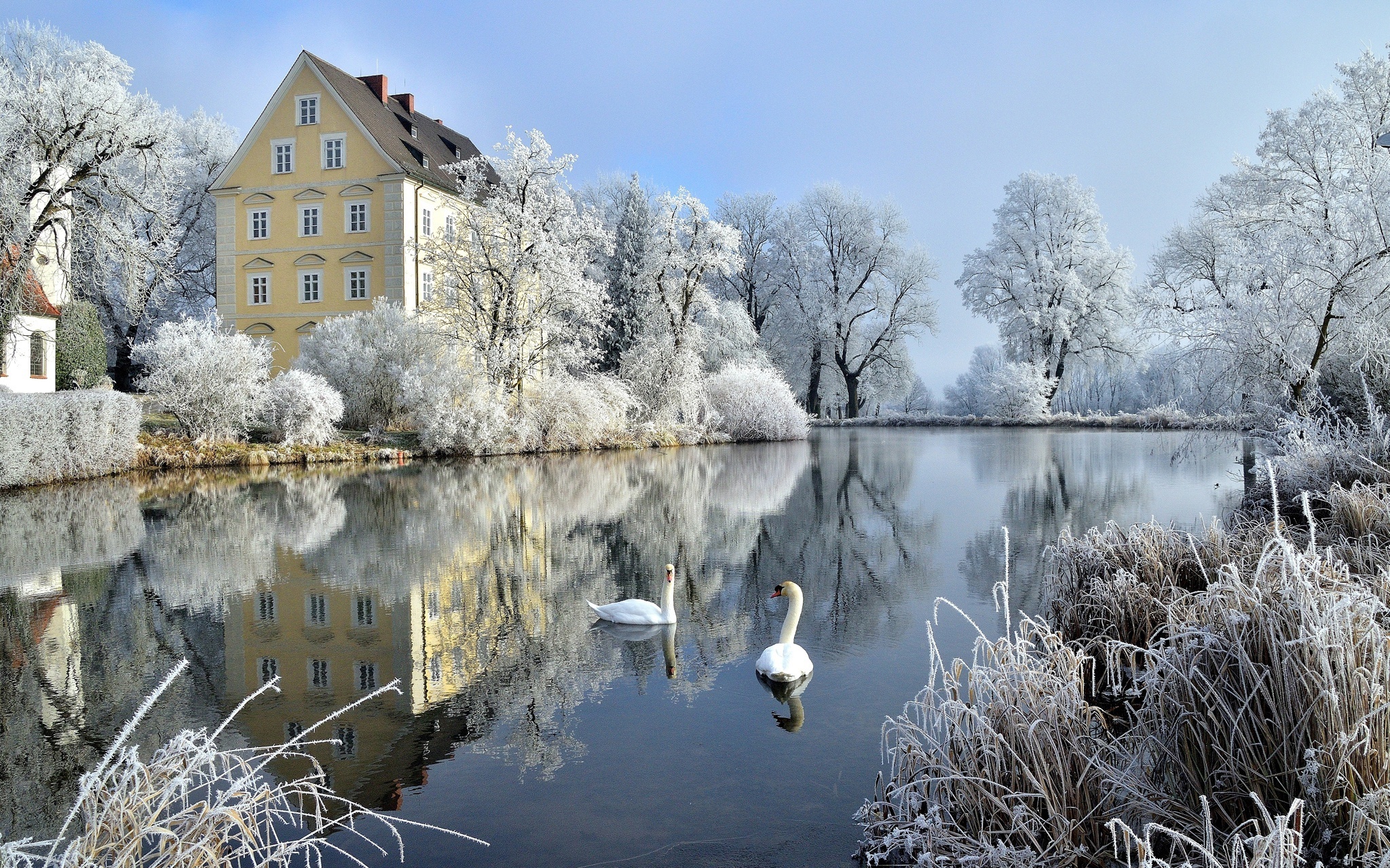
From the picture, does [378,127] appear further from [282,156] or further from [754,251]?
[754,251]

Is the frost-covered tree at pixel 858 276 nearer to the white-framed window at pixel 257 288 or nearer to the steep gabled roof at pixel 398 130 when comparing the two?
the steep gabled roof at pixel 398 130

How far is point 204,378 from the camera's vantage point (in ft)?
72.6

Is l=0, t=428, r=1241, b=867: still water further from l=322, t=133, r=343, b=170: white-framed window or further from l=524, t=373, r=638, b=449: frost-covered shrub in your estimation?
l=322, t=133, r=343, b=170: white-framed window

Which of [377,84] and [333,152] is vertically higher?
[377,84]

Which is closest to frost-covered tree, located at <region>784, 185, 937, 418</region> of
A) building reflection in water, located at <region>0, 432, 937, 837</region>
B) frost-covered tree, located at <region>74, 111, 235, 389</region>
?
frost-covered tree, located at <region>74, 111, 235, 389</region>

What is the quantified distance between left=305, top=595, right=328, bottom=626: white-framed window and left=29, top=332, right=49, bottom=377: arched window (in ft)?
86.1

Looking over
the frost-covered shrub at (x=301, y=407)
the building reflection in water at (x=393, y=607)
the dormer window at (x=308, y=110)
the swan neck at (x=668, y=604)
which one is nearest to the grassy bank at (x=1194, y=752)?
the building reflection in water at (x=393, y=607)

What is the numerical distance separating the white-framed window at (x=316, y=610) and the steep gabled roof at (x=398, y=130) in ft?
83.6

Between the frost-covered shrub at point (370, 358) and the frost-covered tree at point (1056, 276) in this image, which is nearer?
the frost-covered shrub at point (370, 358)

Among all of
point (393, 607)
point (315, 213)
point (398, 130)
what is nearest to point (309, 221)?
point (315, 213)

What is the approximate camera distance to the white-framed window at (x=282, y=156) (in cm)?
3506

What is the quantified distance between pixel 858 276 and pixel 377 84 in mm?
26566

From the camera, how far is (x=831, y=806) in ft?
14.5

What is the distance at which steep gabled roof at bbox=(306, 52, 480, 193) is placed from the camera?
113 feet
